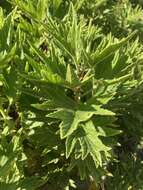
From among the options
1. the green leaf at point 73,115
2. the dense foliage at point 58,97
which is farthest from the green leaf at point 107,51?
the green leaf at point 73,115

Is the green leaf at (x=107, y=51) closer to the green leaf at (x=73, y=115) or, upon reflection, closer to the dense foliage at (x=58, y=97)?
the dense foliage at (x=58, y=97)

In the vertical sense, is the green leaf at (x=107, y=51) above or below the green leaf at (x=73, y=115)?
above

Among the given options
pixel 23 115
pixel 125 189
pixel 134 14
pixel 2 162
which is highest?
pixel 134 14

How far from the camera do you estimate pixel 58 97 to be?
152cm

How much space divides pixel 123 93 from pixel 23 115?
0.34 m

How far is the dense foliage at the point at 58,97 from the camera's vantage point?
1454 mm

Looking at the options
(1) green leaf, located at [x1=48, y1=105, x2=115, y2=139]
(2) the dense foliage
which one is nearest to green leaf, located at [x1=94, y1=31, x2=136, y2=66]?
(2) the dense foliage

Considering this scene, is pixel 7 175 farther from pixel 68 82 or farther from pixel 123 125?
pixel 123 125

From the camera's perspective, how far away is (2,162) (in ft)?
5.12

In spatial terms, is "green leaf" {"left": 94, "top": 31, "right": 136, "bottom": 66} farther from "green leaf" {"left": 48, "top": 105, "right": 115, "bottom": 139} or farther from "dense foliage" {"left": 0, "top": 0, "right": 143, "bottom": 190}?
"green leaf" {"left": 48, "top": 105, "right": 115, "bottom": 139}

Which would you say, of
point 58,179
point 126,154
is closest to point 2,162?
point 58,179

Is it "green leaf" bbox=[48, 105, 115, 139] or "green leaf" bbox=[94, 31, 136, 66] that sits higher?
"green leaf" bbox=[94, 31, 136, 66]

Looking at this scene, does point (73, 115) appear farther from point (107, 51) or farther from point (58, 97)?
point (107, 51)

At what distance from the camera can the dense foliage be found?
1.45 m
